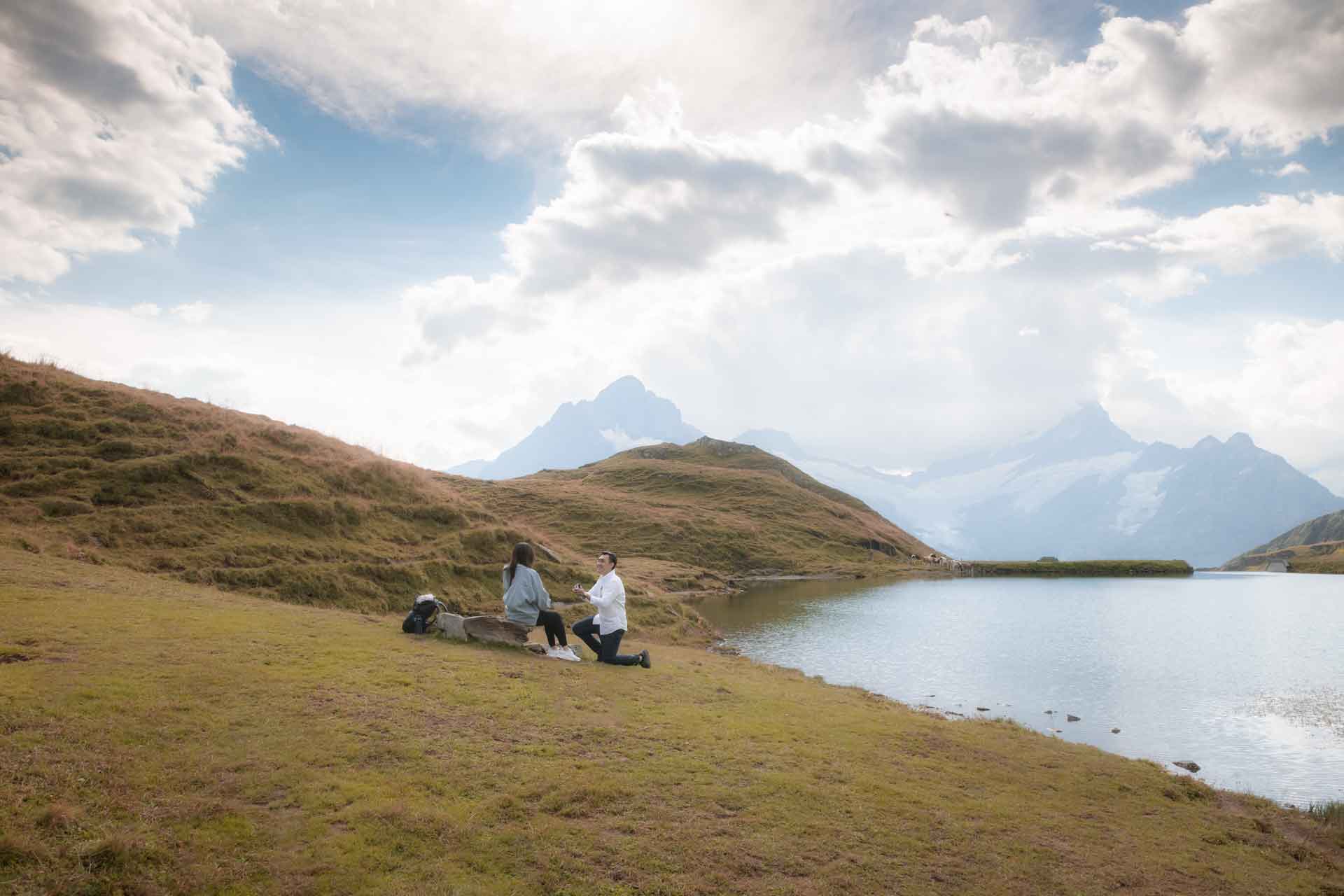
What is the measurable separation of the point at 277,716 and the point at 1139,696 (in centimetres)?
3482

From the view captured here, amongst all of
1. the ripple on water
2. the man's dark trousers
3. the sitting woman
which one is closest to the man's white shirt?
the man's dark trousers

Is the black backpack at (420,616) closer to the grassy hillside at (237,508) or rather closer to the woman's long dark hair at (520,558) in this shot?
the woman's long dark hair at (520,558)

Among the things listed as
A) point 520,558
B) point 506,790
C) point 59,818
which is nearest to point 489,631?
point 520,558

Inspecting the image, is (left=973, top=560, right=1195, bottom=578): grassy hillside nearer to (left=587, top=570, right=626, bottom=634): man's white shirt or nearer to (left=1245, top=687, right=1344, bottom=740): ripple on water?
(left=1245, top=687, right=1344, bottom=740): ripple on water

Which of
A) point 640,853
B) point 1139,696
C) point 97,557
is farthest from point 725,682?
point 97,557

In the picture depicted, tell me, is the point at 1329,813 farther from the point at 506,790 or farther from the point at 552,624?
the point at 552,624

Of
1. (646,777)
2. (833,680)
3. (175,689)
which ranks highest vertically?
(175,689)

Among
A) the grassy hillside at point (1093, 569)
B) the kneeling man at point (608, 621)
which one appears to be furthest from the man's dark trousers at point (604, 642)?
the grassy hillside at point (1093, 569)

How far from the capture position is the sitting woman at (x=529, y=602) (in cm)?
2266

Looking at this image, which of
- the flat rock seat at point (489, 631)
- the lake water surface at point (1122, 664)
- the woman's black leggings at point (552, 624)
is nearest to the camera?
the woman's black leggings at point (552, 624)

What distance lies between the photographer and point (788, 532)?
481 ft

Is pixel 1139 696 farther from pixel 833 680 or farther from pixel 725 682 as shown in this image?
pixel 725 682

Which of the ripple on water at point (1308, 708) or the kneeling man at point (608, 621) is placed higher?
the kneeling man at point (608, 621)

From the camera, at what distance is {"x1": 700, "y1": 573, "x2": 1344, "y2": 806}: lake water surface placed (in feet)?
80.6
